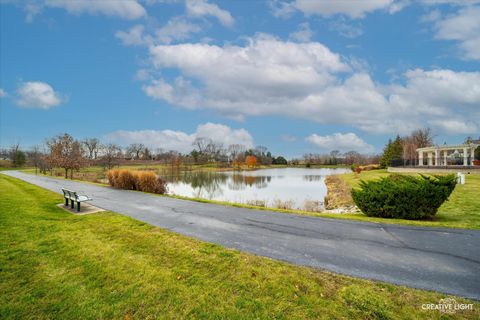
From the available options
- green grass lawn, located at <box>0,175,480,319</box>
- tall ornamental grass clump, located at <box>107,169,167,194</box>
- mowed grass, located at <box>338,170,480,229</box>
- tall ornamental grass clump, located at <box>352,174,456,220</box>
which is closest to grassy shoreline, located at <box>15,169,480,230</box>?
mowed grass, located at <box>338,170,480,229</box>

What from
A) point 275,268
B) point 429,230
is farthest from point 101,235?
point 429,230

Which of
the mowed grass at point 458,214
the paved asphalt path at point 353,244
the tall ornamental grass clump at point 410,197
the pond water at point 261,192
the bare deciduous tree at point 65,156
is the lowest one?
the pond water at point 261,192

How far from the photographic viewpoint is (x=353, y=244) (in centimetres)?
538

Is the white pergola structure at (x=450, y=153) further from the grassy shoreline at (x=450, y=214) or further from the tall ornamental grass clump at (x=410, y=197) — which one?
the tall ornamental grass clump at (x=410, y=197)

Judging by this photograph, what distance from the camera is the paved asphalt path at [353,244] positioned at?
396 centimetres

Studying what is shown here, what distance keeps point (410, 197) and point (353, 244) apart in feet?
14.6

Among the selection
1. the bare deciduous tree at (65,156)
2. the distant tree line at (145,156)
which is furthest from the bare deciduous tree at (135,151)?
the bare deciduous tree at (65,156)

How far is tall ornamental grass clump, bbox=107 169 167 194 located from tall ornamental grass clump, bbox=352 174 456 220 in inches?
455

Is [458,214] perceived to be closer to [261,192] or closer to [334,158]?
[261,192]

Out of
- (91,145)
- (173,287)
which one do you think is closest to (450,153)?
(173,287)

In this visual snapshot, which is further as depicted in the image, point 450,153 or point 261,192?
point 450,153

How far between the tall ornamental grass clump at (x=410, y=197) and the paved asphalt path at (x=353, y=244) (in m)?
1.85

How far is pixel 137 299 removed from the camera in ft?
10.7

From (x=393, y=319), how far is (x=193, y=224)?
16.9ft
